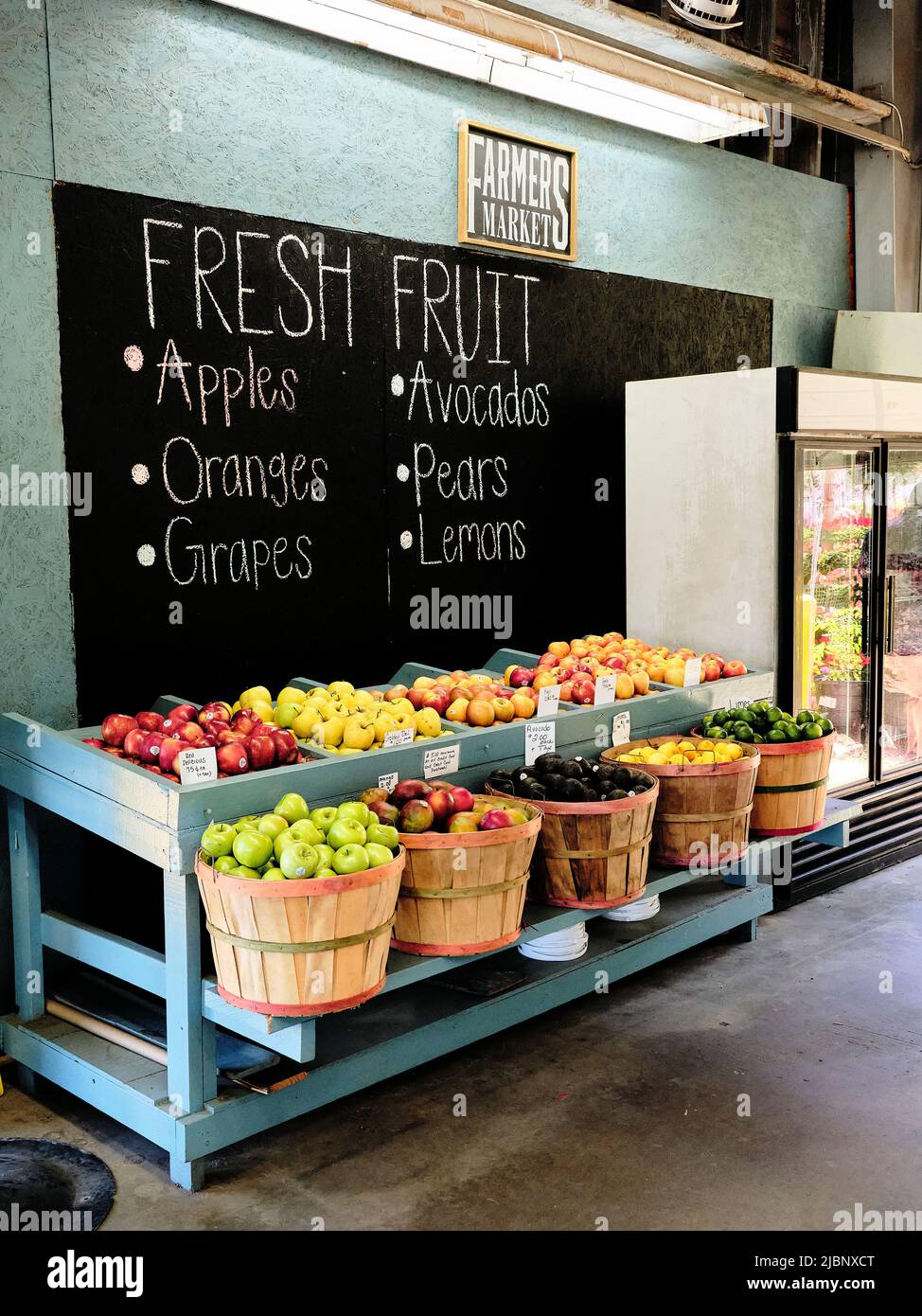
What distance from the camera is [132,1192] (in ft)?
11.3

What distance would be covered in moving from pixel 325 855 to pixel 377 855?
0.15 meters

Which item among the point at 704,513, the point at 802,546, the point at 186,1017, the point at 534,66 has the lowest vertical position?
the point at 186,1017

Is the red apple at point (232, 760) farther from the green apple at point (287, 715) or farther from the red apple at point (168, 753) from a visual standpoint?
the green apple at point (287, 715)

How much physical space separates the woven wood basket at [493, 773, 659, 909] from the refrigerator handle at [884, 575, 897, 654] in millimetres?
2916

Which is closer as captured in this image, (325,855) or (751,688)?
(325,855)

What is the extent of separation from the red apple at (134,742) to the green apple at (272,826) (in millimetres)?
612

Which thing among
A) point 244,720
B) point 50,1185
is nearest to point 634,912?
point 244,720

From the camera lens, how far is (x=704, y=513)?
5906 mm

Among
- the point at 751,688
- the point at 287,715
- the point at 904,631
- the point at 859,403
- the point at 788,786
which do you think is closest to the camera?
the point at 287,715

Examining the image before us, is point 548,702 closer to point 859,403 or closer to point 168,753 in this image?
point 168,753

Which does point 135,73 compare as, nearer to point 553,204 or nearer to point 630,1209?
point 553,204

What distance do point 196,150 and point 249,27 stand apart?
56 cm
